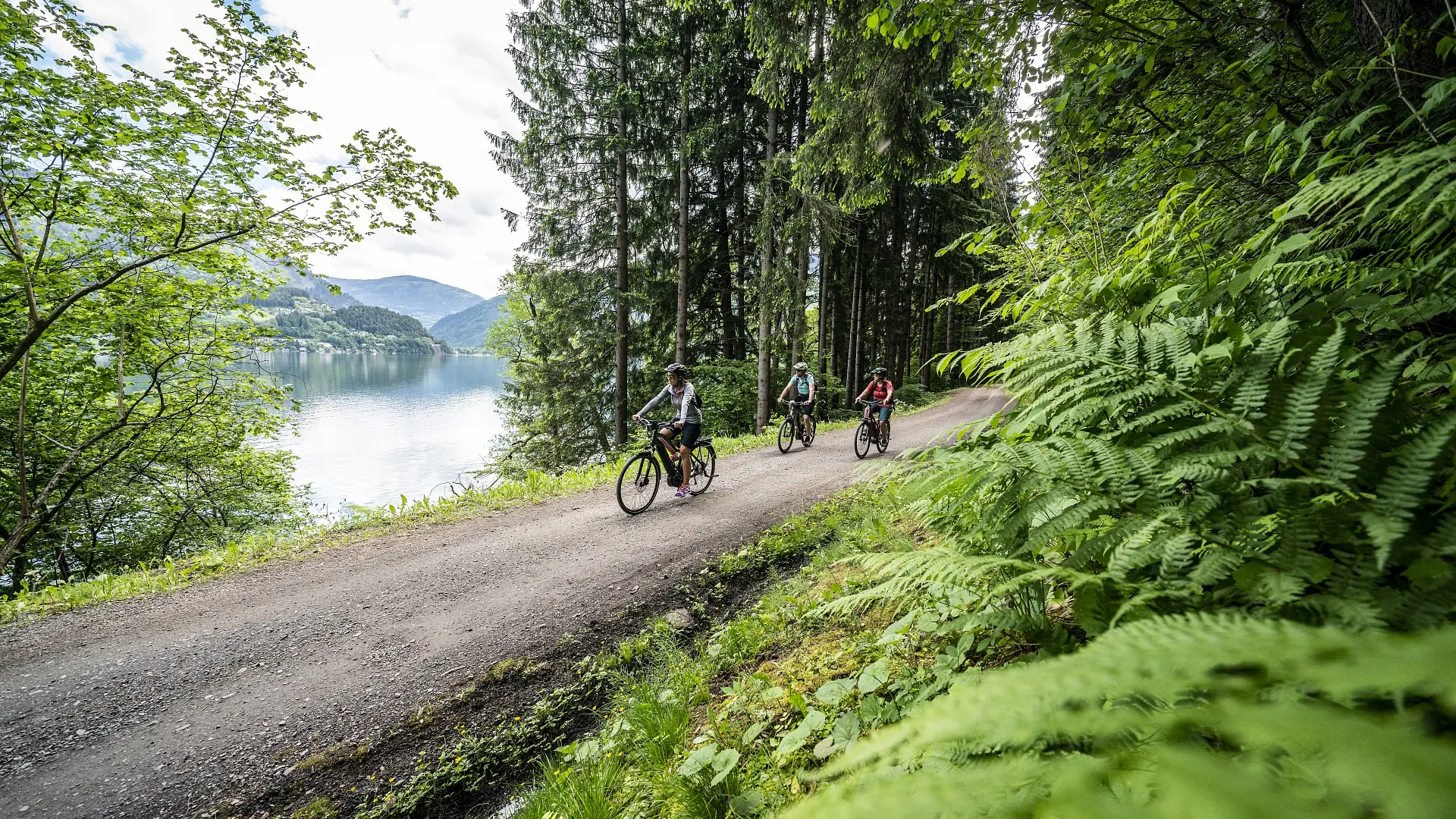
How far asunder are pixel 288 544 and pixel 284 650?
312 cm

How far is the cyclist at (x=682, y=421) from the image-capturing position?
27.9 feet

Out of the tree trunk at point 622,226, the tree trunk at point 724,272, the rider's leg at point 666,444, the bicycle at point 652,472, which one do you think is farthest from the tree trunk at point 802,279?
the rider's leg at point 666,444

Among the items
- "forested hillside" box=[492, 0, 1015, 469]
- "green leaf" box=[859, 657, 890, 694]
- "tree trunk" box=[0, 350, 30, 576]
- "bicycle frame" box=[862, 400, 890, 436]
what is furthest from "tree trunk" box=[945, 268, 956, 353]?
"tree trunk" box=[0, 350, 30, 576]

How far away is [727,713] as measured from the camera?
2.94 meters

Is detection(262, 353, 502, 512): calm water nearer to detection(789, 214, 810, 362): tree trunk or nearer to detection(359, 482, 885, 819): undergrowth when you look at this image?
detection(359, 482, 885, 819): undergrowth

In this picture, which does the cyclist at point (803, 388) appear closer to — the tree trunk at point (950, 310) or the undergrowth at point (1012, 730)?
the undergrowth at point (1012, 730)

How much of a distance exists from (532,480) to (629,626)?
5.69 metres

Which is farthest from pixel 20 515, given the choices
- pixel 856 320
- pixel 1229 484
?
pixel 856 320

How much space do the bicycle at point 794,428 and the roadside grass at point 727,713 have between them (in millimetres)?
7737

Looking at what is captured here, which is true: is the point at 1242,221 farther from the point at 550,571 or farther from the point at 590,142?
the point at 590,142

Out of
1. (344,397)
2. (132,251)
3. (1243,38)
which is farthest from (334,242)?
(344,397)

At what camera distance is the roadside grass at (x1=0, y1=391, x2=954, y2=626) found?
5.60m

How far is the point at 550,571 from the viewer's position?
6000 mm

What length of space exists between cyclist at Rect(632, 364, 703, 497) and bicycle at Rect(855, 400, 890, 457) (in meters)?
4.76
